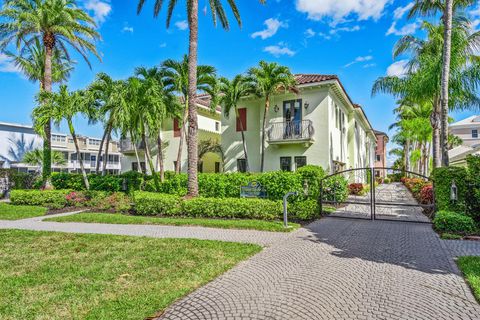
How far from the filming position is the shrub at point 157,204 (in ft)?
38.9

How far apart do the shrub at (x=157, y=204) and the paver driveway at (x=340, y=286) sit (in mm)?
5884

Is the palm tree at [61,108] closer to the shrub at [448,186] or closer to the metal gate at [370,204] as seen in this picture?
the metal gate at [370,204]

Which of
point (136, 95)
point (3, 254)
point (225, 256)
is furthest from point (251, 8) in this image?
point (3, 254)

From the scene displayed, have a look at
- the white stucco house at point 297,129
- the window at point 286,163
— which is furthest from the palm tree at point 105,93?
the window at point 286,163

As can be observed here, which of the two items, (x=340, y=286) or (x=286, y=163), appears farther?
(x=286, y=163)

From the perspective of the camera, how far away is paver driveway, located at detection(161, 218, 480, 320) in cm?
378

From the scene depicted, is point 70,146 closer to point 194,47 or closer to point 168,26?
point 168,26

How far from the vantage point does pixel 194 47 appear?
42.1 ft

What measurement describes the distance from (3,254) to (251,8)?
48.1 ft

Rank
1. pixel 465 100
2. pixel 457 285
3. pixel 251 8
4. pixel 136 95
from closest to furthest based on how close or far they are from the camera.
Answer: pixel 457 285 → pixel 465 100 → pixel 136 95 → pixel 251 8

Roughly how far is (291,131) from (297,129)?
1.34 ft

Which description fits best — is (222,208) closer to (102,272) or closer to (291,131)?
(102,272)

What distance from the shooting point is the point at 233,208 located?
11.2 metres

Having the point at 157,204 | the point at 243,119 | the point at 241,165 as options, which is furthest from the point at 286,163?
the point at 157,204
